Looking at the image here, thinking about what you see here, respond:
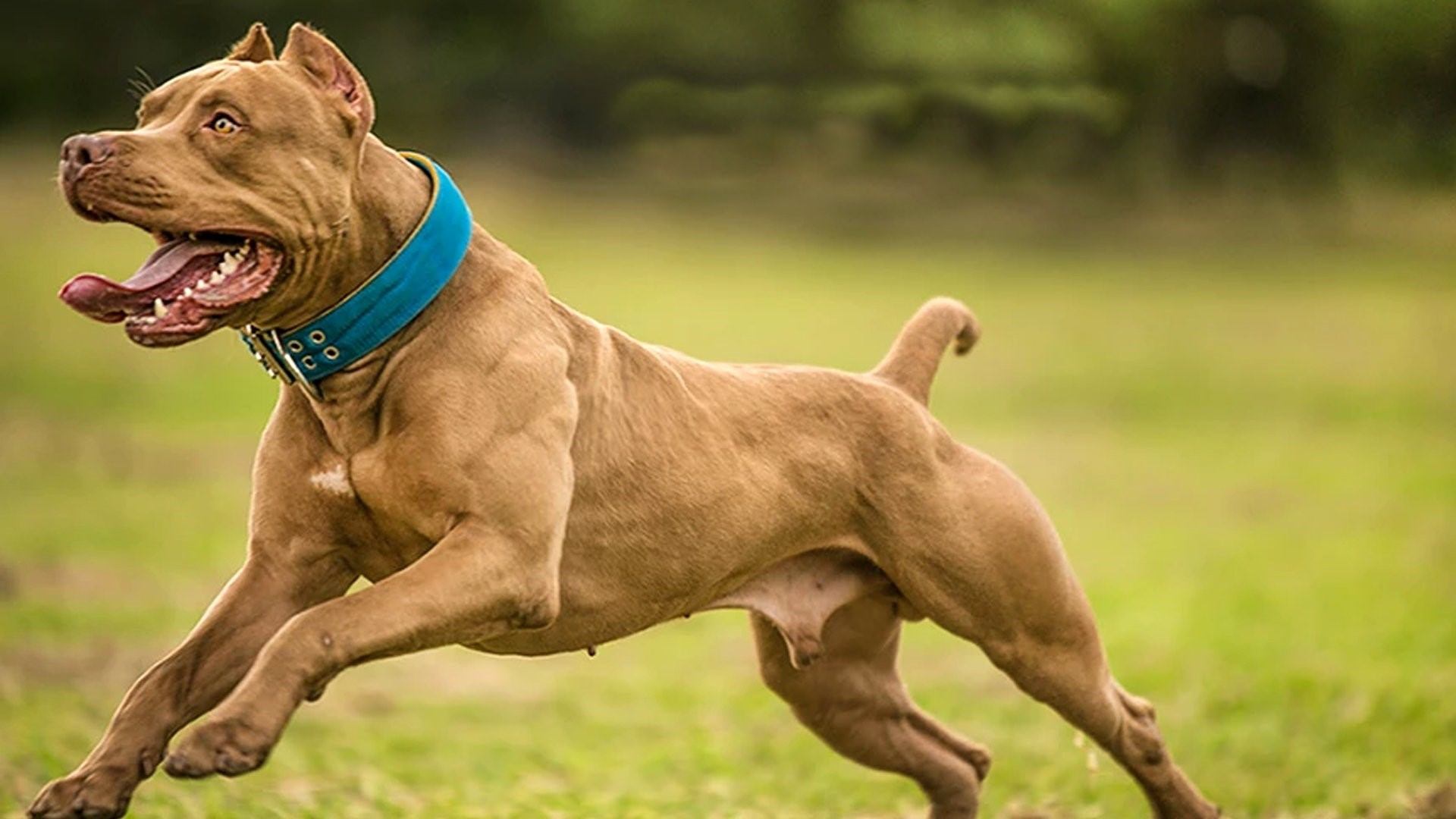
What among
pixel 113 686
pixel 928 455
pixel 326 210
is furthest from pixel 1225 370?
pixel 326 210

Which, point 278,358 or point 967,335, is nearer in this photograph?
point 278,358

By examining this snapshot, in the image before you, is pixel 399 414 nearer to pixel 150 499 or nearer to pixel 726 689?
pixel 726 689

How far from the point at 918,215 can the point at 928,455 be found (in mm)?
28339

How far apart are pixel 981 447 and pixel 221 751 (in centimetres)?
1613

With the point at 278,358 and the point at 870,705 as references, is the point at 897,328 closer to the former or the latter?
the point at 870,705

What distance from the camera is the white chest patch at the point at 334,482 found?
18.5 feet

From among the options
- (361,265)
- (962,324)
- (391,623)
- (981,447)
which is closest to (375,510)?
(391,623)

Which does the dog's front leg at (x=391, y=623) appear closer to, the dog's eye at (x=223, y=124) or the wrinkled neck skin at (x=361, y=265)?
the wrinkled neck skin at (x=361, y=265)

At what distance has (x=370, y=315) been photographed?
5.59 m

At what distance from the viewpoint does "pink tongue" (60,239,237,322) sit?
520 cm

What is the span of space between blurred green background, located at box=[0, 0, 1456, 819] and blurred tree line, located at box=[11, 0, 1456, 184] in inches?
4.1

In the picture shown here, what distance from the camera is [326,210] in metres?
5.43

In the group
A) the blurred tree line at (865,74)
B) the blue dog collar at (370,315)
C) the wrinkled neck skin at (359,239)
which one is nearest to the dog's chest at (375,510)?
the blue dog collar at (370,315)

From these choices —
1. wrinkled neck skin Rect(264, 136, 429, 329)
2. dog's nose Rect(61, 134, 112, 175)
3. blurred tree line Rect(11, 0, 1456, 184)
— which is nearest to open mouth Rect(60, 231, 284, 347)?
wrinkled neck skin Rect(264, 136, 429, 329)
